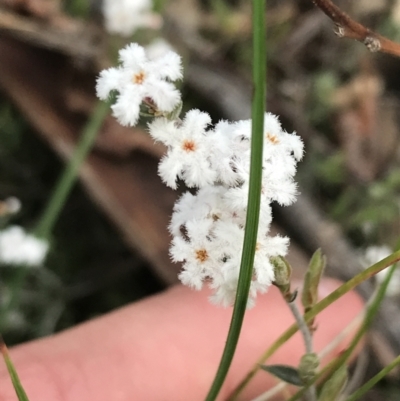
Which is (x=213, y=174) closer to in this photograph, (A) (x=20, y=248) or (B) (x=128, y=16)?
(A) (x=20, y=248)

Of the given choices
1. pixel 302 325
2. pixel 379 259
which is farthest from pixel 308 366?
pixel 379 259

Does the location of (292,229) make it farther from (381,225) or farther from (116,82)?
(116,82)

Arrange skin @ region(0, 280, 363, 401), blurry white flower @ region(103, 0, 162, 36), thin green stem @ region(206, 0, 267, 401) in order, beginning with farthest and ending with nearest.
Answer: blurry white flower @ region(103, 0, 162, 36) → skin @ region(0, 280, 363, 401) → thin green stem @ region(206, 0, 267, 401)

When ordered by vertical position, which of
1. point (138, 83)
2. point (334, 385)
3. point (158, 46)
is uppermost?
point (158, 46)

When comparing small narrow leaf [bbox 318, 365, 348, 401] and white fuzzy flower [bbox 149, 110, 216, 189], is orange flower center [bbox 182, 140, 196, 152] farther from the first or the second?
small narrow leaf [bbox 318, 365, 348, 401]

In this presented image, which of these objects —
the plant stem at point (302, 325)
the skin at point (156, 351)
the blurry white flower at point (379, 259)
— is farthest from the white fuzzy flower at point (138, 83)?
the blurry white flower at point (379, 259)

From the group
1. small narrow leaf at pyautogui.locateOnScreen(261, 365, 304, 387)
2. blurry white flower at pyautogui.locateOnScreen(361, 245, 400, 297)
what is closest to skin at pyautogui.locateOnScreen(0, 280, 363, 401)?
blurry white flower at pyautogui.locateOnScreen(361, 245, 400, 297)
